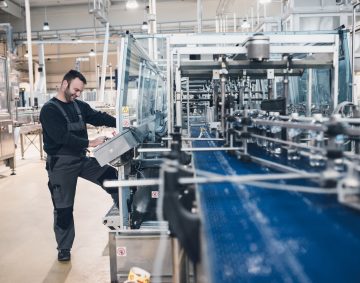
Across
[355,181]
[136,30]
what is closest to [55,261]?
[355,181]

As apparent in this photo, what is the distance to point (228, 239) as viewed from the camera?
4.24ft

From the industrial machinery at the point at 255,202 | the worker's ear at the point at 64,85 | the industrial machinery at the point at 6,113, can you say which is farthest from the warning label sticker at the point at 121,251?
the industrial machinery at the point at 6,113

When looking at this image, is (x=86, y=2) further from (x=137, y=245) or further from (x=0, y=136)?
(x=137, y=245)

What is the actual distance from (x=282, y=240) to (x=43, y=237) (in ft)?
8.51

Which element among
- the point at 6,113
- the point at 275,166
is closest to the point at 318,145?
the point at 275,166

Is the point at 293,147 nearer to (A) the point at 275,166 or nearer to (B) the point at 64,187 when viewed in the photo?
(A) the point at 275,166

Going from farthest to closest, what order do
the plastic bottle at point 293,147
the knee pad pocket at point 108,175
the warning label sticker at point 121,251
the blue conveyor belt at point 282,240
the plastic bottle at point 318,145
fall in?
the knee pad pocket at point 108,175, the warning label sticker at point 121,251, the plastic bottle at point 293,147, the plastic bottle at point 318,145, the blue conveyor belt at point 282,240

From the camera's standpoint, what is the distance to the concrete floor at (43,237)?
257 centimetres

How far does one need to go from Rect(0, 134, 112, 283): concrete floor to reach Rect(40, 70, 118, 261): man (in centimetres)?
18

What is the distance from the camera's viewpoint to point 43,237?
3277mm

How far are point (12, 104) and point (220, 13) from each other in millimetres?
5573

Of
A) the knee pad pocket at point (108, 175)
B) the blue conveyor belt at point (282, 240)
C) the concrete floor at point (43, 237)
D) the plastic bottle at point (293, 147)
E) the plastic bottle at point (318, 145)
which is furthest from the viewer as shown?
the knee pad pocket at point (108, 175)

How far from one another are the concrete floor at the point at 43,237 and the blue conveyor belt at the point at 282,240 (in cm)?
140

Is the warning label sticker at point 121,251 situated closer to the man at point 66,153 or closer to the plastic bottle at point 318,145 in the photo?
the man at point 66,153
